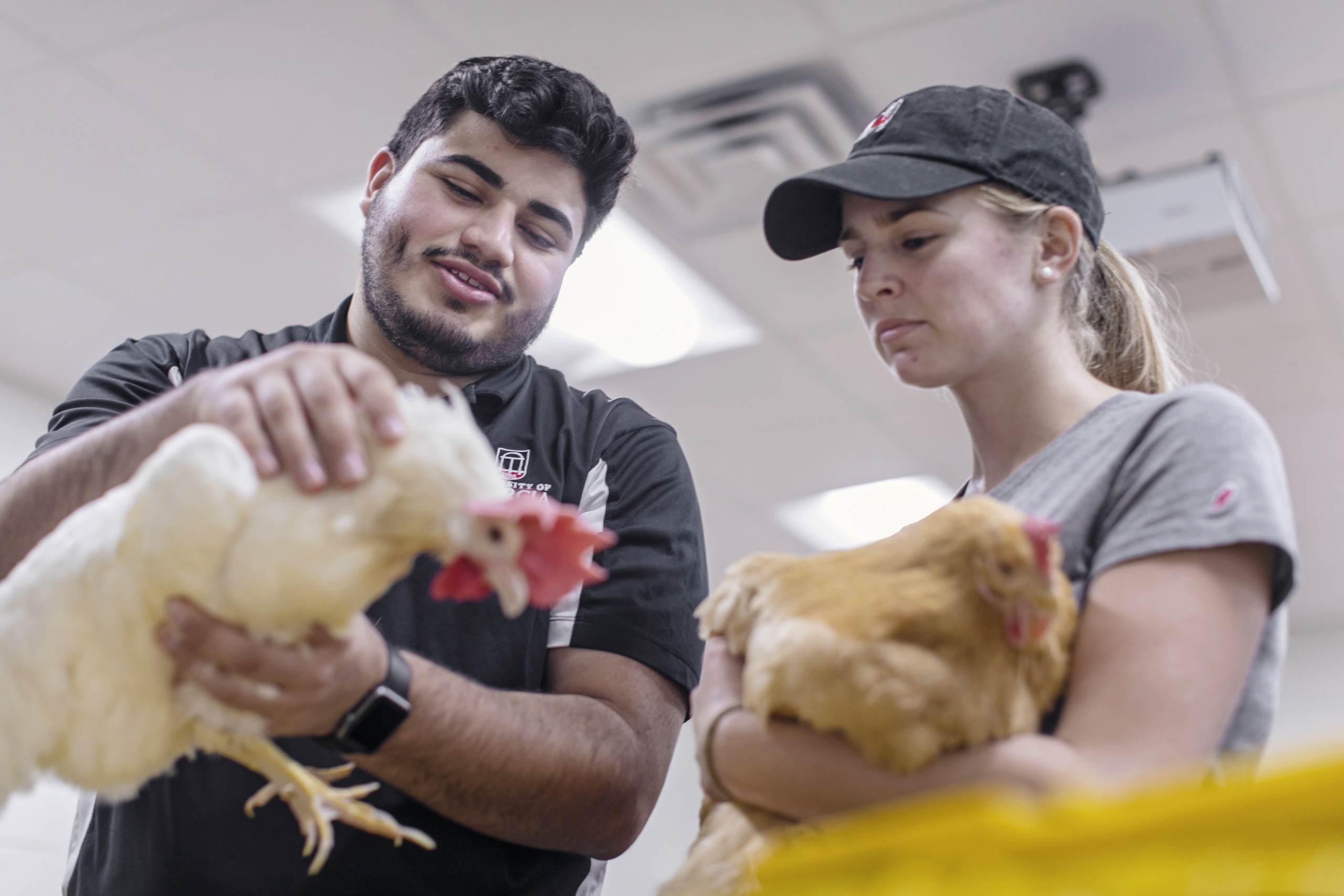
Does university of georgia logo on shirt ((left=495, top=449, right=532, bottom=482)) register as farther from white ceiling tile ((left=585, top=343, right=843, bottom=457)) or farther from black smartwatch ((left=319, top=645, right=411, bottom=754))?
white ceiling tile ((left=585, top=343, right=843, bottom=457))

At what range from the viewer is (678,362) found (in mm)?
4035

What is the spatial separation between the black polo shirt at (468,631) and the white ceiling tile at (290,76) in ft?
4.08

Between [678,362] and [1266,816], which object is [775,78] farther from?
[1266,816]

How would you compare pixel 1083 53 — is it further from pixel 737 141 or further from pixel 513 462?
pixel 513 462

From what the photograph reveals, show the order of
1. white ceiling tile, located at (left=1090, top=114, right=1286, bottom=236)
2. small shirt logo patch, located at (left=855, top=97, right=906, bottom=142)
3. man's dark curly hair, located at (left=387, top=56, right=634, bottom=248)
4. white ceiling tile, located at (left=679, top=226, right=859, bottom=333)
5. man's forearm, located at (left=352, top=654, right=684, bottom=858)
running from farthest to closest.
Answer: white ceiling tile, located at (left=679, top=226, right=859, bottom=333) → white ceiling tile, located at (left=1090, top=114, right=1286, bottom=236) → man's dark curly hair, located at (left=387, top=56, right=634, bottom=248) → small shirt logo patch, located at (left=855, top=97, right=906, bottom=142) → man's forearm, located at (left=352, top=654, right=684, bottom=858)

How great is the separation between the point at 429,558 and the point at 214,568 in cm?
59

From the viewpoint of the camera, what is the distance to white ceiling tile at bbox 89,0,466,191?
2.55 metres

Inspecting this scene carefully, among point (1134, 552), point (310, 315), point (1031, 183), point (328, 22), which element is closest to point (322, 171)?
point (328, 22)

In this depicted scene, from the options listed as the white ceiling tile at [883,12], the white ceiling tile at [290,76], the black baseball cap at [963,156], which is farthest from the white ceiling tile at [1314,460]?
the black baseball cap at [963,156]

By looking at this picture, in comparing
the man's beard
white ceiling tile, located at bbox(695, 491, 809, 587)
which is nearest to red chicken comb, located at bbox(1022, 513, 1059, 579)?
the man's beard

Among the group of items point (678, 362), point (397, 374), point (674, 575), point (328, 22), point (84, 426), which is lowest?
point (674, 575)

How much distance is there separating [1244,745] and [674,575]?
0.66m

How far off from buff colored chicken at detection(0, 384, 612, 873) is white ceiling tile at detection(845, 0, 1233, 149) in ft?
6.88

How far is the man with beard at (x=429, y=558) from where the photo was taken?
85cm
